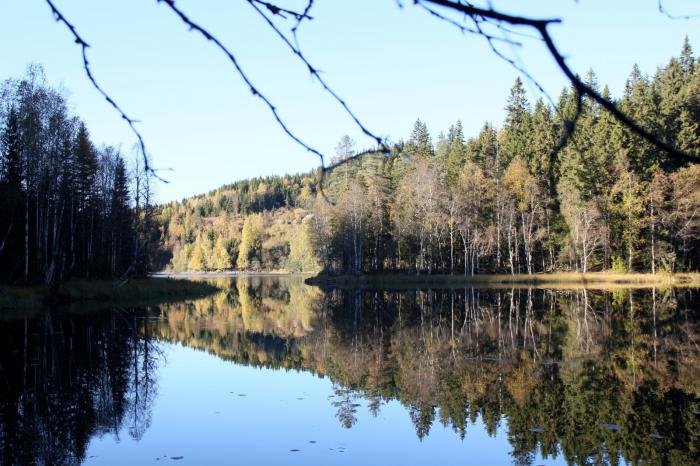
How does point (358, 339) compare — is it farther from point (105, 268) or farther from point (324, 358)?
point (105, 268)

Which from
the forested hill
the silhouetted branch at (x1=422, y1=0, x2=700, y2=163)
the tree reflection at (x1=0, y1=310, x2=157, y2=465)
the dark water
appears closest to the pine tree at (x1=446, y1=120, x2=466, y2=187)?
the forested hill

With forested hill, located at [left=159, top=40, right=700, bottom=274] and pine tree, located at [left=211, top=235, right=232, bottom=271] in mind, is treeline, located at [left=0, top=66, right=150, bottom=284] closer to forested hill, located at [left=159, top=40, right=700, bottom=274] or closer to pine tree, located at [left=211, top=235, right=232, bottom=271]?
forested hill, located at [left=159, top=40, right=700, bottom=274]

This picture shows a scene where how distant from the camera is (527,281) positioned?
5075 centimetres

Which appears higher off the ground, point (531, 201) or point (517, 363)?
point (531, 201)

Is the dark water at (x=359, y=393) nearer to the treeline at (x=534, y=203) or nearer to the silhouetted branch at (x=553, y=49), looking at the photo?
the silhouetted branch at (x=553, y=49)

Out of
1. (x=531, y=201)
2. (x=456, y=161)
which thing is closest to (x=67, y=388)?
(x=531, y=201)

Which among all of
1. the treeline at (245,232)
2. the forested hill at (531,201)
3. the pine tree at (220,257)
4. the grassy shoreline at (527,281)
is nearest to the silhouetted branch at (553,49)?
the forested hill at (531,201)

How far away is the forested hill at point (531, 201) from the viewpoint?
47.8 metres

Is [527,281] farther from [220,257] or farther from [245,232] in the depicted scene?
[220,257]

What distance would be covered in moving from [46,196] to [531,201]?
4207 cm

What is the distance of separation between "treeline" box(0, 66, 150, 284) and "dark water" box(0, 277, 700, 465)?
7992 mm

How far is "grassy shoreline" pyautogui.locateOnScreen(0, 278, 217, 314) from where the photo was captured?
25.3m

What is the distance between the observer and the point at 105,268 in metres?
38.8

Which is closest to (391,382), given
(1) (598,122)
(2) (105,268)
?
(2) (105,268)
